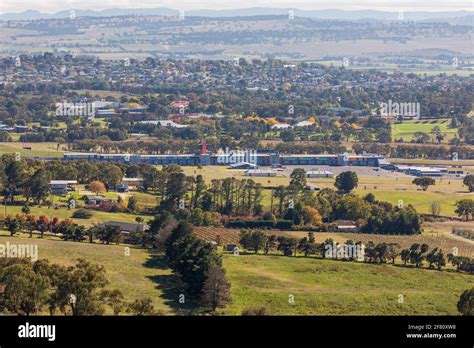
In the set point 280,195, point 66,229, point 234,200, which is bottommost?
point 234,200

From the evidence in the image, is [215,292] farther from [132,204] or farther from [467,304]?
[132,204]

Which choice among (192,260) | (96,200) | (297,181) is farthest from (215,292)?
(297,181)

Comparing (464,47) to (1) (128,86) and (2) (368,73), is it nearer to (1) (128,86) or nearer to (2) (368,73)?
(2) (368,73)

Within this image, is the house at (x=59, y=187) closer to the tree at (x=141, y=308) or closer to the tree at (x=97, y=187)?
the tree at (x=97, y=187)

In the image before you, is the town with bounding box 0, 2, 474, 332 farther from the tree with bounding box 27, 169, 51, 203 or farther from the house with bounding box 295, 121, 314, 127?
the house with bounding box 295, 121, 314, 127

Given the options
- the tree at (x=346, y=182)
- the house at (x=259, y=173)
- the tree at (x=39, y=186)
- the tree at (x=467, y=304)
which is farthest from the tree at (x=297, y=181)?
the tree at (x=467, y=304)

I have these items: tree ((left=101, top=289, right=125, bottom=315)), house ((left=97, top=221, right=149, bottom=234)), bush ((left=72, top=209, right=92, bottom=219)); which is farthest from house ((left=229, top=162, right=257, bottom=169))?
tree ((left=101, top=289, right=125, bottom=315))

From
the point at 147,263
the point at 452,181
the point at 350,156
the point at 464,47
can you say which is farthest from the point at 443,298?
the point at 464,47
